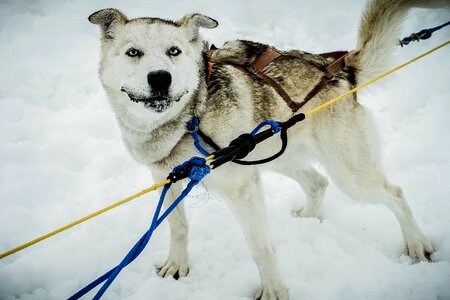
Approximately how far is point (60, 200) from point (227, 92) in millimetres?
2638

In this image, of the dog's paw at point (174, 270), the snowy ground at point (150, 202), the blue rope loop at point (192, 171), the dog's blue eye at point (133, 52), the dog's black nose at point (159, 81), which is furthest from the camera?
the dog's paw at point (174, 270)

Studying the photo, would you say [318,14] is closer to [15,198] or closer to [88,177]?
[88,177]

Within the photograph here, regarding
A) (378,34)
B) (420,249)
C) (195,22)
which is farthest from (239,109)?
(420,249)

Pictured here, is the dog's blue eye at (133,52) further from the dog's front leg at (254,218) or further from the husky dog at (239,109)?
the dog's front leg at (254,218)

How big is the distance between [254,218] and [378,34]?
1.90 meters

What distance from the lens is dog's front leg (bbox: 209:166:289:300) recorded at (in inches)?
82.3

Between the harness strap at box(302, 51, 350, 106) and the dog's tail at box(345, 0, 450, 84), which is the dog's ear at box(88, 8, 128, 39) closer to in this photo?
the harness strap at box(302, 51, 350, 106)

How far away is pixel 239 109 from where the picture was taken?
2.16m

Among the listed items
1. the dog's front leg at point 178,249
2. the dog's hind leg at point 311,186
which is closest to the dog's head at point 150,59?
the dog's front leg at point 178,249

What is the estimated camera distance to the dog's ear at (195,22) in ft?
6.92

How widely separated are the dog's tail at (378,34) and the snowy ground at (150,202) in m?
0.20

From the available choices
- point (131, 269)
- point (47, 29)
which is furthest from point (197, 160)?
point (47, 29)

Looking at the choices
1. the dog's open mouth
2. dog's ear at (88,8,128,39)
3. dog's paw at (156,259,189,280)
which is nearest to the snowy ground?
dog's paw at (156,259,189,280)

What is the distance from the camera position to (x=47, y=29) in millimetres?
6137
